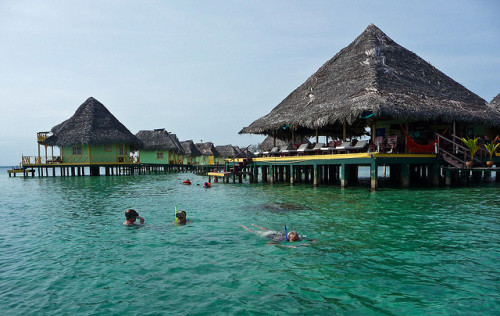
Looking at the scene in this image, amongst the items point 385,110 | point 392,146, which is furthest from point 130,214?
point 392,146

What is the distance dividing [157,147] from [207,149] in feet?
50.9

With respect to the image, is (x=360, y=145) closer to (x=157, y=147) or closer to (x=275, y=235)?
(x=275, y=235)

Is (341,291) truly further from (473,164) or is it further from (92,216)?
(473,164)

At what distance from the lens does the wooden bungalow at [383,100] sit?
46.7 ft

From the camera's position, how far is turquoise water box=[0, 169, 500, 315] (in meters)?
3.85

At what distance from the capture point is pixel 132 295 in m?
4.14

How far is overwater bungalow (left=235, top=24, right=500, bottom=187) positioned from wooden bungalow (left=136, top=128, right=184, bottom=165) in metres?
22.1

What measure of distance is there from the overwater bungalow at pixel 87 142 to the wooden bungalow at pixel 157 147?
24.7 ft

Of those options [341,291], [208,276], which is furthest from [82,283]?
[341,291]

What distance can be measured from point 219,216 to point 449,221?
18.3 feet

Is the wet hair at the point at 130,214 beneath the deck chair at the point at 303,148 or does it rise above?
beneath

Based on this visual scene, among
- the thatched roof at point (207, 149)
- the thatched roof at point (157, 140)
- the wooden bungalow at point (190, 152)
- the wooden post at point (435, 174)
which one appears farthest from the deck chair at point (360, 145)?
the thatched roof at point (207, 149)

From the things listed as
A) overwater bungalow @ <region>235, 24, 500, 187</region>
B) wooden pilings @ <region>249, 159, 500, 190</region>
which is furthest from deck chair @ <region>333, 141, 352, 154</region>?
wooden pilings @ <region>249, 159, 500, 190</region>

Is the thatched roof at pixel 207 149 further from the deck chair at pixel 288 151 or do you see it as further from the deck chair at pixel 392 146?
the deck chair at pixel 392 146
